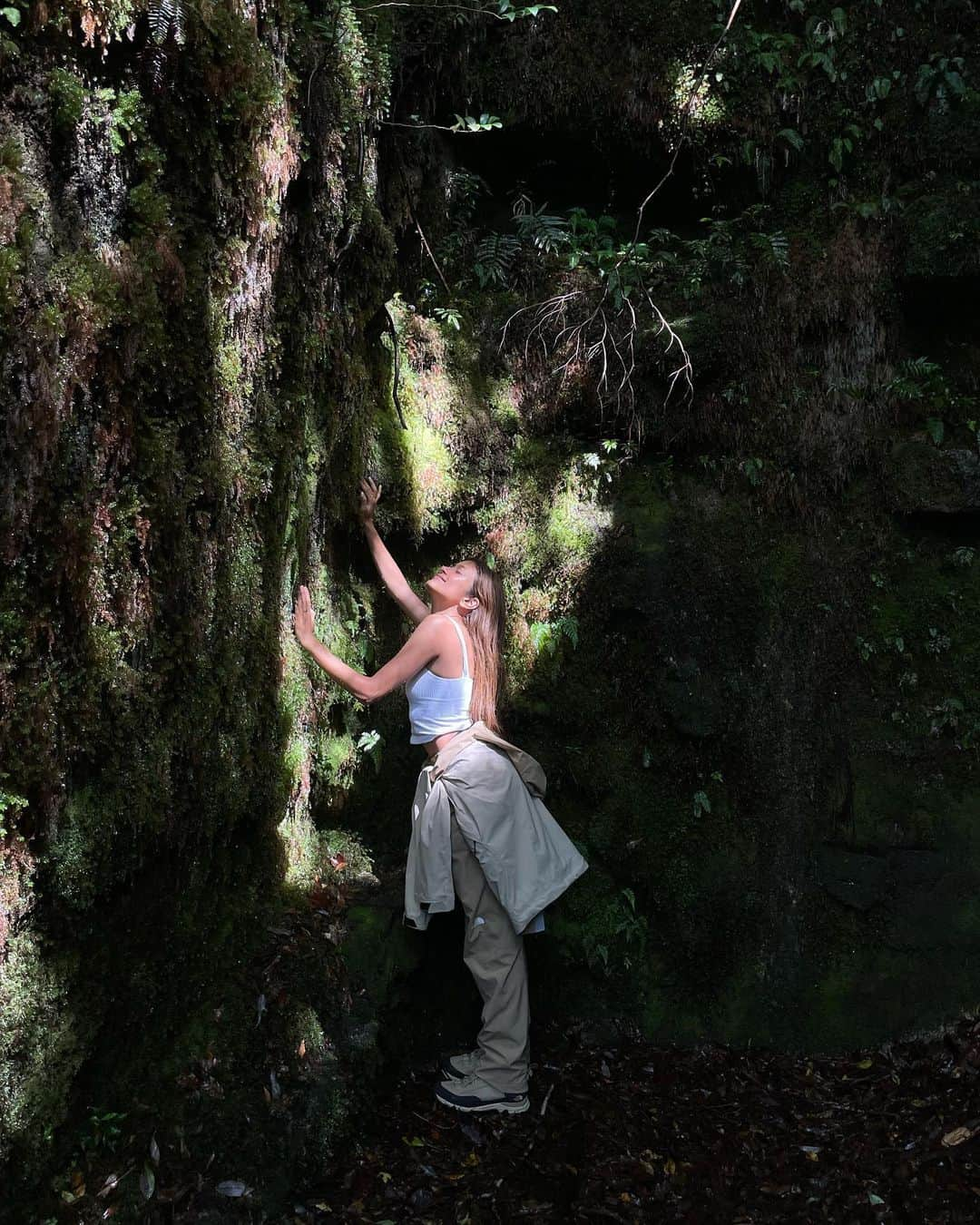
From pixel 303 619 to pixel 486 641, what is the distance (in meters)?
1.04

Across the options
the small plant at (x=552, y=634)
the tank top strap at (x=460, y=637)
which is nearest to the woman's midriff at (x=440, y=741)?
the tank top strap at (x=460, y=637)

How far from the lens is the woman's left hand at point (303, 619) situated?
4.83 m

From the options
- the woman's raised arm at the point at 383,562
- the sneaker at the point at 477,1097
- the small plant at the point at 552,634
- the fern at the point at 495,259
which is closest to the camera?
the sneaker at the point at 477,1097

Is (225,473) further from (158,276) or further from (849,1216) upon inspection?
(849,1216)

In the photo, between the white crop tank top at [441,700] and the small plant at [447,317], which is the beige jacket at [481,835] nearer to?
the white crop tank top at [441,700]

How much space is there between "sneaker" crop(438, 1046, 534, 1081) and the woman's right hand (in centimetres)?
309

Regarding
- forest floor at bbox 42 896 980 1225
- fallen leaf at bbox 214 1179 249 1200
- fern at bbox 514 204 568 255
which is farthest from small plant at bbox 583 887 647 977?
fern at bbox 514 204 568 255

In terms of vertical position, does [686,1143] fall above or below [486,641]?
below

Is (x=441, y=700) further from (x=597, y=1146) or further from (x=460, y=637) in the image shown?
(x=597, y=1146)

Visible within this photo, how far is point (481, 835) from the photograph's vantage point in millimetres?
4988

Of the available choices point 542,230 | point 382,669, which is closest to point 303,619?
point 382,669

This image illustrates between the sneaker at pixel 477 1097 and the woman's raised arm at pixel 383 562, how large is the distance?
253 centimetres

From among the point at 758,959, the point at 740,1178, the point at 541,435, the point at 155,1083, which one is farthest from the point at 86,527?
the point at 758,959

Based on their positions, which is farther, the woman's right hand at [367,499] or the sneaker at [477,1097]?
the woman's right hand at [367,499]
